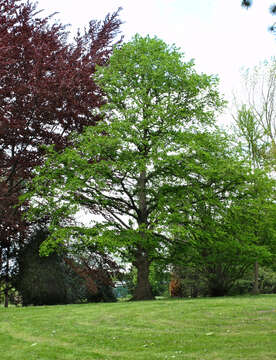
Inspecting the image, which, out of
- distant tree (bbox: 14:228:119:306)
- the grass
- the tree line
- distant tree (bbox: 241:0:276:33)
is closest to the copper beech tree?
the tree line

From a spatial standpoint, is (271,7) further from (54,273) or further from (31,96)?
(54,273)

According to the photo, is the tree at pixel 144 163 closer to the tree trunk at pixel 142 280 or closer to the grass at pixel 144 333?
the tree trunk at pixel 142 280

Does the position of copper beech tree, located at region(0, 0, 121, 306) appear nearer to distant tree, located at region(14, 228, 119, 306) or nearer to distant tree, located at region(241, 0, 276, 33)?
distant tree, located at region(14, 228, 119, 306)

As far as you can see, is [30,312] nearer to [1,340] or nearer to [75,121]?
[1,340]

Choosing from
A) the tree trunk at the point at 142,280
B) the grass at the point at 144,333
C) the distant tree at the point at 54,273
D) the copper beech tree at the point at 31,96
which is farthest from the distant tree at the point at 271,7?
the tree trunk at the point at 142,280

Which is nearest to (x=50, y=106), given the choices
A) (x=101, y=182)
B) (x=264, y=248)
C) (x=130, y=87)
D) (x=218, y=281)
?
(x=101, y=182)

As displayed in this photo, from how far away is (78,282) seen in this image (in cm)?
1551

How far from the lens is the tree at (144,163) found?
1462 centimetres

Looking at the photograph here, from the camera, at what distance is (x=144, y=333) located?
25.1 ft

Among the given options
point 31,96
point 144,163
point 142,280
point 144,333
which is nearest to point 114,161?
point 144,163

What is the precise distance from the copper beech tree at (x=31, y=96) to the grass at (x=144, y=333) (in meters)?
4.04

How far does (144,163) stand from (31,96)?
442 cm

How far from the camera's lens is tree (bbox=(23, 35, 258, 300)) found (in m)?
14.6

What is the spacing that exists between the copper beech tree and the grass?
4.04 m
